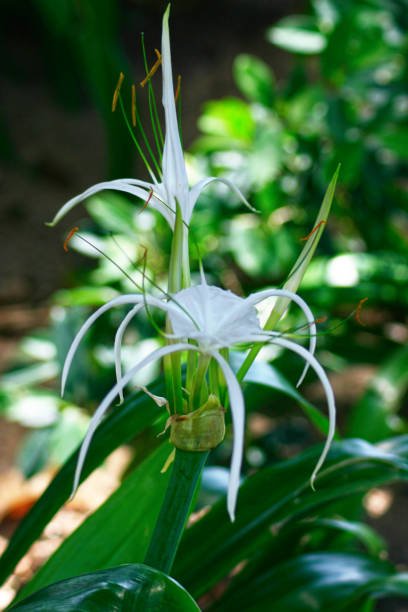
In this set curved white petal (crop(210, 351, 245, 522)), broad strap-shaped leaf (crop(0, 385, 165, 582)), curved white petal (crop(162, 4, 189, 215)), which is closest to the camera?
curved white petal (crop(210, 351, 245, 522))

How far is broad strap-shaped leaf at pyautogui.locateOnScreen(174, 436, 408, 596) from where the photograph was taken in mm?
579

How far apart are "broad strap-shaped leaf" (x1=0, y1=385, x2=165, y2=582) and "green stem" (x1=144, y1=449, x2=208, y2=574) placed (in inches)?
4.9

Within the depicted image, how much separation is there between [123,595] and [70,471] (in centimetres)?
18

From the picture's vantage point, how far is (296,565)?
697 millimetres

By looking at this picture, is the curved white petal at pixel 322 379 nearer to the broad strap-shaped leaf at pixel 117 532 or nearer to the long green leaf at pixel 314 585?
the broad strap-shaped leaf at pixel 117 532

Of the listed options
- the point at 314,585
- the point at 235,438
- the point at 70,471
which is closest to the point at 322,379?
the point at 235,438

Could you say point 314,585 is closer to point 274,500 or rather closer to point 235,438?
point 274,500

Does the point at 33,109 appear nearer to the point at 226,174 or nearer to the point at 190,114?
the point at 190,114

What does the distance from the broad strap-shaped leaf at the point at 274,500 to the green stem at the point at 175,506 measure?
0.16 meters

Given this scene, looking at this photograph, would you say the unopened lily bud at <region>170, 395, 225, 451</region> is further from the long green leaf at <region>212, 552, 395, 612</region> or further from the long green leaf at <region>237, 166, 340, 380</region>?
the long green leaf at <region>212, 552, 395, 612</region>

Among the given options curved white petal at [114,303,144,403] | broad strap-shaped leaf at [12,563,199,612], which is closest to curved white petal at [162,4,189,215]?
curved white petal at [114,303,144,403]

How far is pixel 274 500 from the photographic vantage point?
60cm

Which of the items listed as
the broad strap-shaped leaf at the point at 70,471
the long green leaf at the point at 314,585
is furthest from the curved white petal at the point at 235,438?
the long green leaf at the point at 314,585

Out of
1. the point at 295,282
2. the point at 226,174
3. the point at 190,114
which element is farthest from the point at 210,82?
the point at 295,282
